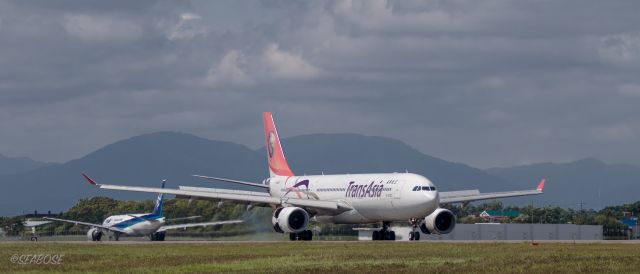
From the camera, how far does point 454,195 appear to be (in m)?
86.5

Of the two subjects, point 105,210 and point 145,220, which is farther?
point 105,210

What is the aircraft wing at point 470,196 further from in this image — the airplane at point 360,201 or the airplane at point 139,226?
the airplane at point 139,226

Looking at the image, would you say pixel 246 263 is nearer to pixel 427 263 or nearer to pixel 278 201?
pixel 427 263

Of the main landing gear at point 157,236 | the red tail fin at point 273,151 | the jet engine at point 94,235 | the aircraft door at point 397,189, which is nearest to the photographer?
the aircraft door at point 397,189

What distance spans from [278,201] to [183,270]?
3993 cm

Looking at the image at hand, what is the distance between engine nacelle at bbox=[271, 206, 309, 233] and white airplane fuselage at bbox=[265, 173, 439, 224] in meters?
3.32

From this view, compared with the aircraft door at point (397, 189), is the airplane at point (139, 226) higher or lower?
lower

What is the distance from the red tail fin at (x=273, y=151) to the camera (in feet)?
318

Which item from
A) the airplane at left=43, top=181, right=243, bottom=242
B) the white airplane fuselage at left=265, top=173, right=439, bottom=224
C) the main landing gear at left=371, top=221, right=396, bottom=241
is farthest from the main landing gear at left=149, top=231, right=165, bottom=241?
the main landing gear at left=371, top=221, right=396, bottom=241

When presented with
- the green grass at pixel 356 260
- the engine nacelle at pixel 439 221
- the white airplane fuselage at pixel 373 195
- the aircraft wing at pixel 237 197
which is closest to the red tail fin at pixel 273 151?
the white airplane fuselage at pixel 373 195

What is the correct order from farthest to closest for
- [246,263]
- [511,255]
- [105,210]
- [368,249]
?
[105,210]
[368,249]
[511,255]
[246,263]

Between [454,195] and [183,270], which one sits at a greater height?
[454,195]

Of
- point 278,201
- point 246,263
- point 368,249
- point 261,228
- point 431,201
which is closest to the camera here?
point 246,263

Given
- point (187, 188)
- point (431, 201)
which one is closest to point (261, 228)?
point (187, 188)
